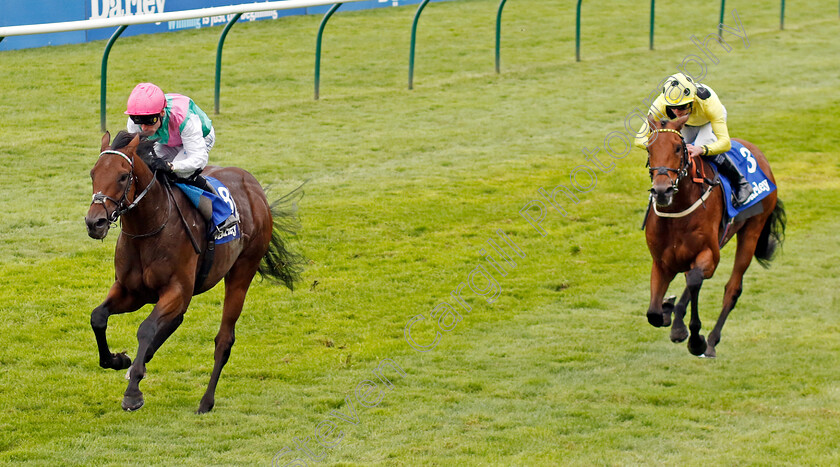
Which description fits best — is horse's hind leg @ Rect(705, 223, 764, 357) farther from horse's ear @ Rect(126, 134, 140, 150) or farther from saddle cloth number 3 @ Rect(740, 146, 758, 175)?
horse's ear @ Rect(126, 134, 140, 150)

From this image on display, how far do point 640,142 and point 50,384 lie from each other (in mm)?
4262

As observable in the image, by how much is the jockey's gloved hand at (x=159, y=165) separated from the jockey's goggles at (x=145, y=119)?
8.8 inches

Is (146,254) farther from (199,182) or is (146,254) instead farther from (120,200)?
(199,182)

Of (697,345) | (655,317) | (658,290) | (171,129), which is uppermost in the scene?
(171,129)

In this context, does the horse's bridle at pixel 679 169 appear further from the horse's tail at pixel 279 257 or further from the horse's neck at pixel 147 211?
the horse's neck at pixel 147 211

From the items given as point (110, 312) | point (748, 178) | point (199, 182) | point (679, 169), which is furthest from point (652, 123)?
point (110, 312)

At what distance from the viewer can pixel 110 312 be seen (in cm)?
603

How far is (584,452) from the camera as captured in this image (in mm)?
6156

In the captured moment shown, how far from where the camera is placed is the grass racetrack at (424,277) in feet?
21.2

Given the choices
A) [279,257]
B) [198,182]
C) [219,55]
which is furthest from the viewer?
[219,55]

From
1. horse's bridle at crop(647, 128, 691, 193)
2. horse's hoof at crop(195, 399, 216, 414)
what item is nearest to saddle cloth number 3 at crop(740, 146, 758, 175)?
horse's bridle at crop(647, 128, 691, 193)

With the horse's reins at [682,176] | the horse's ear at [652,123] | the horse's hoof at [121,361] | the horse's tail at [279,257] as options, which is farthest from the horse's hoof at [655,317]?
the horse's hoof at [121,361]

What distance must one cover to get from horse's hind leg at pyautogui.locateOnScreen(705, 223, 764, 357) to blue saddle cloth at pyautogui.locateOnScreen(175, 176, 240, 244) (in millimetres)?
3730

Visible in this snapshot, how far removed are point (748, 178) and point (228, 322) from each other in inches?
159
